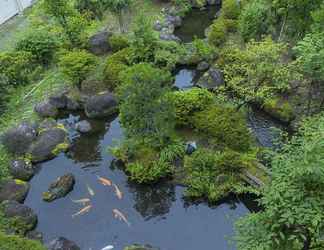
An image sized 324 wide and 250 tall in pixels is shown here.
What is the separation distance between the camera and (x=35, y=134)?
23062mm

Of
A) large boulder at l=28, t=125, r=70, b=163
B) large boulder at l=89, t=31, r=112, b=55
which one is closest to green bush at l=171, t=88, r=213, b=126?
large boulder at l=28, t=125, r=70, b=163

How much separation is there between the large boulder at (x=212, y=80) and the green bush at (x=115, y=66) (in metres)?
5.14

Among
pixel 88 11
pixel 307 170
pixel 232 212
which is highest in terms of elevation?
pixel 307 170

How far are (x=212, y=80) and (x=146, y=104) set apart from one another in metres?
7.94

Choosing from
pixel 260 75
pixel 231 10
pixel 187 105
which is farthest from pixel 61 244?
pixel 231 10

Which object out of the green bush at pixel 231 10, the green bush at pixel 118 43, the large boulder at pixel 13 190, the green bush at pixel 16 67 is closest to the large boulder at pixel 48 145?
the large boulder at pixel 13 190

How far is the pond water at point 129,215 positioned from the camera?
18.0 metres

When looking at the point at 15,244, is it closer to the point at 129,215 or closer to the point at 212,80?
the point at 129,215

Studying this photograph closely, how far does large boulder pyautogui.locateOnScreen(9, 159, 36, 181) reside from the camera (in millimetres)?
21062

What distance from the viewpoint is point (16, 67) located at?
87.3 ft

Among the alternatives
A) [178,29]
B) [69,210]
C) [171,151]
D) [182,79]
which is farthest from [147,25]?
[69,210]

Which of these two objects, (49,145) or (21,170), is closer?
(21,170)

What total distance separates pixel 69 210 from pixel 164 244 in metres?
4.96

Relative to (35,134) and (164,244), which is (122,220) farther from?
(35,134)
